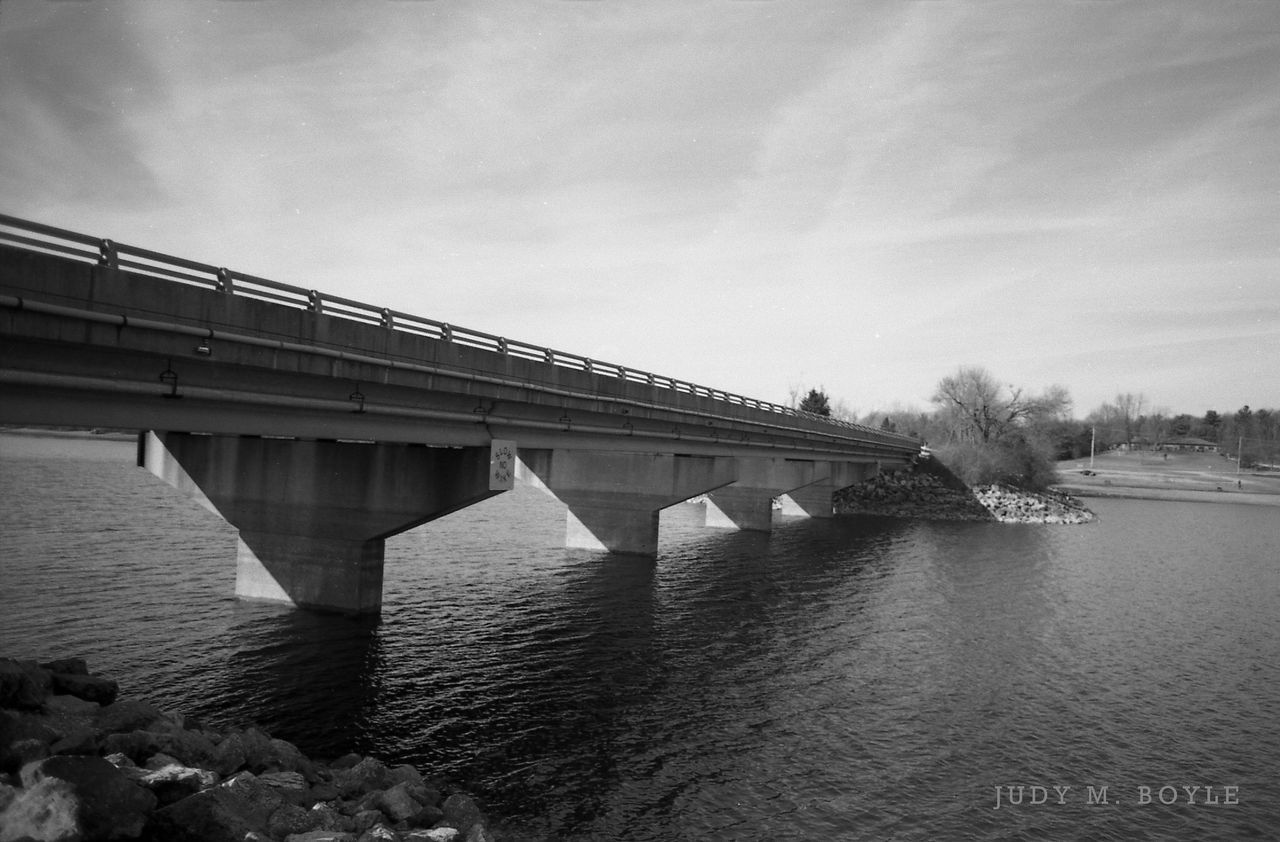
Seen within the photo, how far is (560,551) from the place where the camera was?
37531 millimetres

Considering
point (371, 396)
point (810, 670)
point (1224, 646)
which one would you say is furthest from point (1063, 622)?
point (371, 396)

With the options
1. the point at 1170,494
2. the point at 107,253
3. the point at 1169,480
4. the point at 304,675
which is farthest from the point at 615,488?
the point at 1169,480

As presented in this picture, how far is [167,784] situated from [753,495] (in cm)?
4418

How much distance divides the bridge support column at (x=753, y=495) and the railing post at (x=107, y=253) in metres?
40.7

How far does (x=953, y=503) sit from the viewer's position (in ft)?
239

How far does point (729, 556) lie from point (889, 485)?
4049 cm

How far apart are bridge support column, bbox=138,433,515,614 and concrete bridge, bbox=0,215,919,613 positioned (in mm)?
42

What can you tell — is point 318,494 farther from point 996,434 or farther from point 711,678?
point 996,434

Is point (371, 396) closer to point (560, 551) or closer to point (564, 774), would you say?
point (564, 774)

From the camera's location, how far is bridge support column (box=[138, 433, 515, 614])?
2238cm

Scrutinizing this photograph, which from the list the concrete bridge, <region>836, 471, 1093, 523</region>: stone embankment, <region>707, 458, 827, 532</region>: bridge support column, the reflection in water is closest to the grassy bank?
<region>836, 471, 1093, 523</region>: stone embankment

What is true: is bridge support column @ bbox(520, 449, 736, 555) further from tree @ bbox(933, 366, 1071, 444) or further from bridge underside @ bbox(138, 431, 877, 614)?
tree @ bbox(933, 366, 1071, 444)

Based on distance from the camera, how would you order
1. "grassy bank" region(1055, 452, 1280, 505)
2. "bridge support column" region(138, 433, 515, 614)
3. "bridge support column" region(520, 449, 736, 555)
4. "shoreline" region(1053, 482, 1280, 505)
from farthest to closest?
"grassy bank" region(1055, 452, 1280, 505), "shoreline" region(1053, 482, 1280, 505), "bridge support column" region(520, 449, 736, 555), "bridge support column" region(138, 433, 515, 614)

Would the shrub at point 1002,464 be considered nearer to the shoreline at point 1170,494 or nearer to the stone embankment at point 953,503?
the stone embankment at point 953,503
